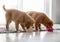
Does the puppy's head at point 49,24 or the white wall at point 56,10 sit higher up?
the white wall at point 56,10

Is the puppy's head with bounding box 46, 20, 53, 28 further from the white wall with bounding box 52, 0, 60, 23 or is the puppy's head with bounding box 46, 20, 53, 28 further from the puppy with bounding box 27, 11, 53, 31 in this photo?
the white wall with bounding box 52, 0, 60, 23

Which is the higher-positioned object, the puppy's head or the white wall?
the white wall

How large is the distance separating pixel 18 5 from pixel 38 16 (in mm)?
799

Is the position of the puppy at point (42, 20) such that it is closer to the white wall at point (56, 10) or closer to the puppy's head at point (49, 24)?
the puppy's head at point (49, 24)

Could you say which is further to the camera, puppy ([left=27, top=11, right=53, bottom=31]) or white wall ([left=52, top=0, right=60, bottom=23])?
white wall ([left=52, top=0, right=60, bottom=23])

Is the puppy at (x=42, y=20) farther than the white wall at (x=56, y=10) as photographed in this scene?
No

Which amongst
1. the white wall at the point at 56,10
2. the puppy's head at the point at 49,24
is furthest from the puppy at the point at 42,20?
the white wall at the point at 56,10

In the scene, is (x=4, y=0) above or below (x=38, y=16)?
above

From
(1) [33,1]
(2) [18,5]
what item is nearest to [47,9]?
(1) [33,1]

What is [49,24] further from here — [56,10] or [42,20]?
[56,10]

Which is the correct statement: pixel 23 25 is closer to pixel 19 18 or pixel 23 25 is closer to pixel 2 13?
pixel 19 18

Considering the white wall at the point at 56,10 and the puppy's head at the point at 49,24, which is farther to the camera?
the white wall at the point at 56,10

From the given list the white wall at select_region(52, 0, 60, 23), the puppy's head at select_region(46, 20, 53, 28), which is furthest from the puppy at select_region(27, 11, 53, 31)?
the white wall at select_region(52, 0, 60, 23)

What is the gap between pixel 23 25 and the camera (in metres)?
2.02
